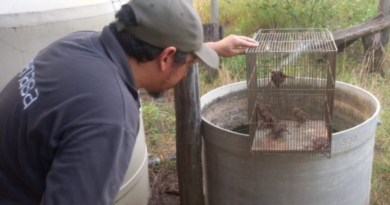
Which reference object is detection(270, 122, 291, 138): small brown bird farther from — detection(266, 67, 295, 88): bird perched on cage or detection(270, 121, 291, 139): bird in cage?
detection(266, 67, 295, 88): bird perched on cage

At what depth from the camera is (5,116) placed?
5.16 feet

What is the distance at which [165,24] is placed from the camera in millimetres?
1647

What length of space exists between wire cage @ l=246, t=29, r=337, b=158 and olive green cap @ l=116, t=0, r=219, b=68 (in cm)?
93

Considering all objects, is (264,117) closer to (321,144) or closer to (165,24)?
(321,144)

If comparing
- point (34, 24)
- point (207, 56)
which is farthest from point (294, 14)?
point (207, 56)

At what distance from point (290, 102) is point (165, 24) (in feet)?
5.76

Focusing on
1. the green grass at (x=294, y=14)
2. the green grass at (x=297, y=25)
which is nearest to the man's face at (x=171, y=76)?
the green grass at (x=297, y=25)

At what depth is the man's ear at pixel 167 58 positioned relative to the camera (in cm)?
166

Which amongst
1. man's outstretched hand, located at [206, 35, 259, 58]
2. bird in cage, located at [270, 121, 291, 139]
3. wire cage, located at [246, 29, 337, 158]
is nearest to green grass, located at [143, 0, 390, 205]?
wire cage, located at [246, 29, 337, 158]

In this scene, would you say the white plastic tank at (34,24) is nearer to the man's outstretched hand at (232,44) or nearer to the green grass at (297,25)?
the man's outstretched hand at (232,44)

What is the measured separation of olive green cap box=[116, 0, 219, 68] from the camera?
5.36 ft

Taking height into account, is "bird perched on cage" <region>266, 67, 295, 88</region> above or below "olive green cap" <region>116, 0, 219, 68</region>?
below

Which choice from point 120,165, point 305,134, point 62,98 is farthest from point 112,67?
point 305,134

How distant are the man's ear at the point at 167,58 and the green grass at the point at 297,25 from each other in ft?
7.87
